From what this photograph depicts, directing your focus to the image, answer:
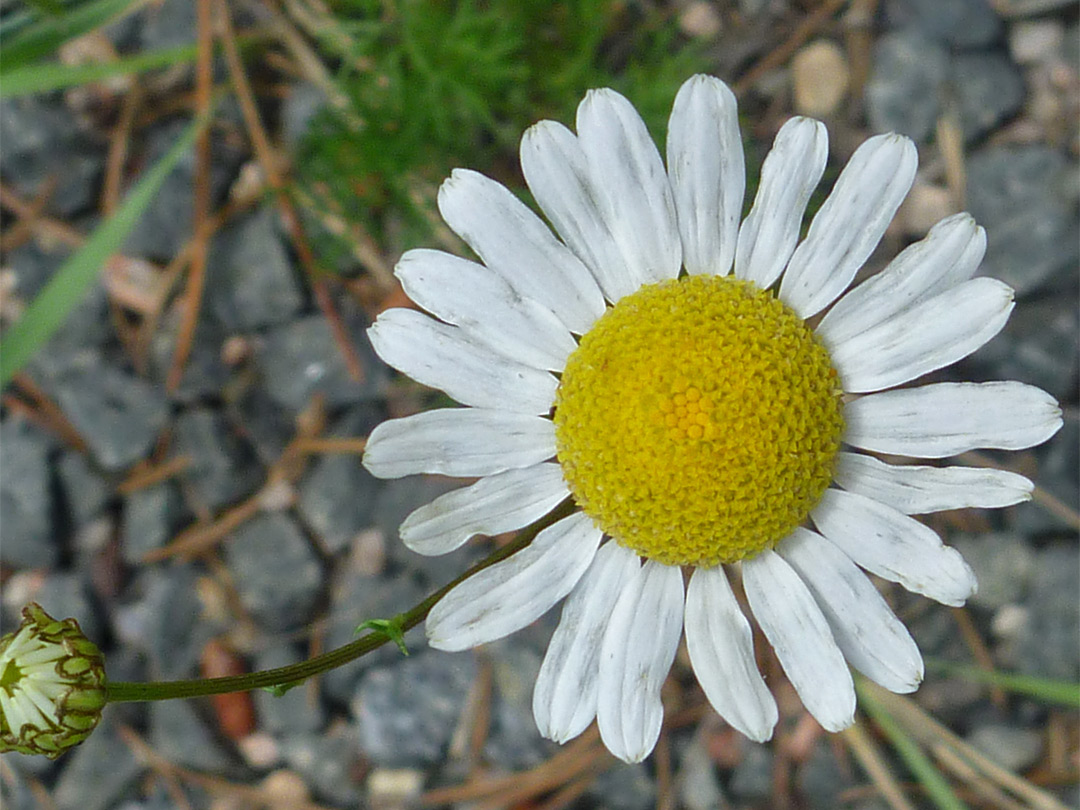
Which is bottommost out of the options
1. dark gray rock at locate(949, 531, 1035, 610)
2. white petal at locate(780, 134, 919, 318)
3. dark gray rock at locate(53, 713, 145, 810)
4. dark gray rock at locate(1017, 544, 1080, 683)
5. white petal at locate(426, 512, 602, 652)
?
→ dark gray rock at locate(1017, 544, 1080, 683)

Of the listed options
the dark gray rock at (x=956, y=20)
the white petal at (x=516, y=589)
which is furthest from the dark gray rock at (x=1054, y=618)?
the white petal at (x=516, y=589)

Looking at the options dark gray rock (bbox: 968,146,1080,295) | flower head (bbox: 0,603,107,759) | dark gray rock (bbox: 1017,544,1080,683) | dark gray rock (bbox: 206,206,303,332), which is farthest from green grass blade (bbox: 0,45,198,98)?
dark gray rock (bbox: 1017,544,1080,683)

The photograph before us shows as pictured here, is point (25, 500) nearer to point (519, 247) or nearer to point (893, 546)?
point (519, 247)

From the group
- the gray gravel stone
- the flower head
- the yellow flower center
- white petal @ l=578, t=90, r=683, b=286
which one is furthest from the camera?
the gray gravel stone

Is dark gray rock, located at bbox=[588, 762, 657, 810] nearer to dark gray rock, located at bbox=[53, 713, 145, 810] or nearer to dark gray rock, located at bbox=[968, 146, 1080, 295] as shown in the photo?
dark gray rock, located at bbox=[53, 713, 145, 810]

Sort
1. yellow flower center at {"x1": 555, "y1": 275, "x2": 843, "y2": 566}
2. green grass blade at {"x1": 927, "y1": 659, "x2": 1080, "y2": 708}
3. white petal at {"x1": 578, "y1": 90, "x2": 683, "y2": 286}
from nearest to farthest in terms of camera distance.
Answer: yellow flower center at {"x1": 555, "y1": 275, "x2": 843, "y2": 566} → white petal at {"x1": 578, "y1": 90, "x2": 683, "y2": 286} → green grass blade at {"x1": 927, "y1": 659, "x2": 1080, "y2": 708}

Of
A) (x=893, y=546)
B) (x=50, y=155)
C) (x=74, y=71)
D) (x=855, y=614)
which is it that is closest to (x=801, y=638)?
(x=855, y=614)
